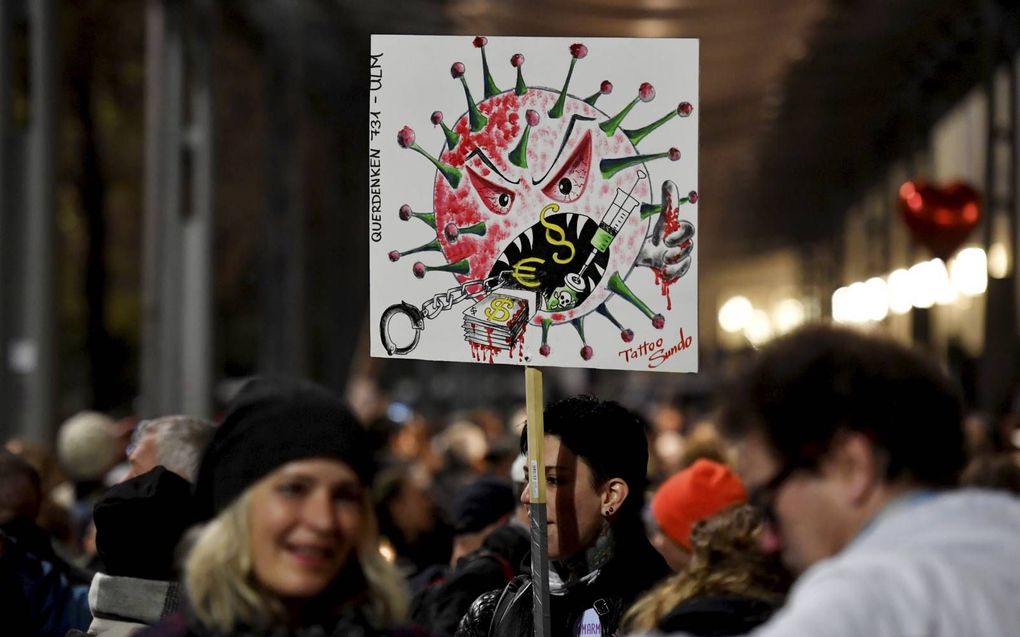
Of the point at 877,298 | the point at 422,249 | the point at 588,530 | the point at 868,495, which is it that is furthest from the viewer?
the point at 877,298

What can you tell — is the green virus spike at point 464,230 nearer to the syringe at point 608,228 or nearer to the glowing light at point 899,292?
the syringe at point 608,228

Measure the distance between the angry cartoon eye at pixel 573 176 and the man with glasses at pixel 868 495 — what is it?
5.49 feet

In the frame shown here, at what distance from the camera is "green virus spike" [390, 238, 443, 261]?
14.1ft

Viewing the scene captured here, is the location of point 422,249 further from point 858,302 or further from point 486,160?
point 858,302

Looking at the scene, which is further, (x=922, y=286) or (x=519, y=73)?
(x=922, y=286)

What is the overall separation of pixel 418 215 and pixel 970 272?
41.8 ft

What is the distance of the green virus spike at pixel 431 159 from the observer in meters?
4.30

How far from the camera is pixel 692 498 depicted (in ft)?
17.9

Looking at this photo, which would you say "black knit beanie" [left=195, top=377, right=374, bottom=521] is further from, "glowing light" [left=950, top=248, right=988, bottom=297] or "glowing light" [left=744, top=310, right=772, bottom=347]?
"glowing light" [left=744, top=310, right=772, bottom=347]

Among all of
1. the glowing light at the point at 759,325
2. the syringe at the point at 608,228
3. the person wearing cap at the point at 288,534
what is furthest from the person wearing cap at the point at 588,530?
the glowing light at the point at 759,325

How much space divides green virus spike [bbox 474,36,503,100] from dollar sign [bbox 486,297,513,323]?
1.65ft

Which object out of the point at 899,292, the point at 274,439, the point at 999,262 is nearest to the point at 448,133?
the point at 274,439

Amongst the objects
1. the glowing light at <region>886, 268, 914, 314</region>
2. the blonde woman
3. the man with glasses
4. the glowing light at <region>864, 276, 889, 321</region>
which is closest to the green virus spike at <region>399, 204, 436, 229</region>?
the blonde woman

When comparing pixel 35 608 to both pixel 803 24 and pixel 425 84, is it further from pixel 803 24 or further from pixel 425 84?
pixel 803 24
